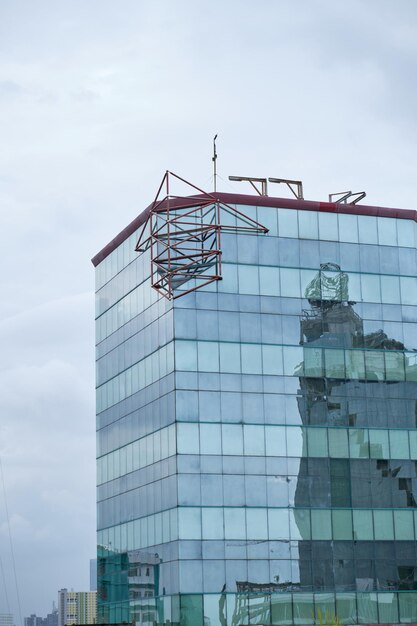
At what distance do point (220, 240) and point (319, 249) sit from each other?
7.67m

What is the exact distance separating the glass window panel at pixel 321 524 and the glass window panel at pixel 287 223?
19265mm

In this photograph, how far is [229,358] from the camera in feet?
251

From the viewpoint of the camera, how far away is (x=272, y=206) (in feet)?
262

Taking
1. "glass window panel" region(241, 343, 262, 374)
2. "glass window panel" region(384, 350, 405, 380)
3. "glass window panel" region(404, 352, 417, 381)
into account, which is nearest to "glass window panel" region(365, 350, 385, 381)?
"glass window panel" region(384, 350, 405, 380)

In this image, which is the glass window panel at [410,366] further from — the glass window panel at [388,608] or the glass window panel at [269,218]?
the glass window panel at [388,608]

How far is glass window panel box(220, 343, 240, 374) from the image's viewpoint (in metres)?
76.4

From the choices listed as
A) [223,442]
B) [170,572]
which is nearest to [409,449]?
[223,442]

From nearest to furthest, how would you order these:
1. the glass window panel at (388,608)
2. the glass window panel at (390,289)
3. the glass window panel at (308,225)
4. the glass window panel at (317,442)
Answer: the glass window panel at (388,608)
the glass window panel at (317,442)
the glass window panel at (308,225)
the glass window panel at (390,289)

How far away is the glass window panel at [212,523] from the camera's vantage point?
73.3 m

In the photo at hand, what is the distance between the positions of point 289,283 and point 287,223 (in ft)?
14.3

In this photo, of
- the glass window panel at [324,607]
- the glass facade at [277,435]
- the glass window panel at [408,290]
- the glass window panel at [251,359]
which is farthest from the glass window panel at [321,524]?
A: the glass window panel at [408,290]

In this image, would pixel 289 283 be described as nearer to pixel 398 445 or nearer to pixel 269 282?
pixel 269 282

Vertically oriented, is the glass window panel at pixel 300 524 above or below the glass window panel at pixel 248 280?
below

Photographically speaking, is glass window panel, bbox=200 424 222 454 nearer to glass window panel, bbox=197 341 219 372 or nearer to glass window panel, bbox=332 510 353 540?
glass window panel, bbox=197 341 219 372
